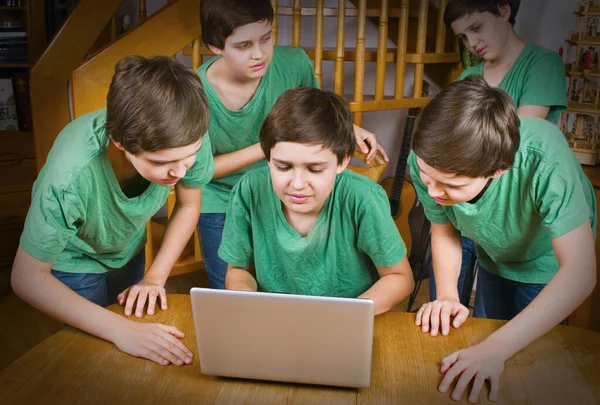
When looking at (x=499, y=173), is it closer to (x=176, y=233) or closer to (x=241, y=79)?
(x=241, y=79)

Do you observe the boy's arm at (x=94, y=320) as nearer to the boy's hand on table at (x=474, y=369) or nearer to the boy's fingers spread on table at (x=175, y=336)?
the boy's fingers spread on table at (x=175, y=336)

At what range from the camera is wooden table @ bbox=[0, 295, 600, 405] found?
91cm

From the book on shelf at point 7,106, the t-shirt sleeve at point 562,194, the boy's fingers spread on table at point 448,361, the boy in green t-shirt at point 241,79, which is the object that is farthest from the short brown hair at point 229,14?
the book on shelf at point 7,106

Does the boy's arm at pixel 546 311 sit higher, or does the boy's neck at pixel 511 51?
the boy's neck at pixel 511 51

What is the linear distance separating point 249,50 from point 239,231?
0.34 meters

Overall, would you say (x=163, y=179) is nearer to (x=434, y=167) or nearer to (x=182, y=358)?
(x=182, y=358)

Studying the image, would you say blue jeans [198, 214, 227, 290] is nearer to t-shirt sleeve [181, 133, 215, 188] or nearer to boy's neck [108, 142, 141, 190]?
t-shirt sleeve [181, 133, 215, 188]

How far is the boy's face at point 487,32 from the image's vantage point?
1.21m

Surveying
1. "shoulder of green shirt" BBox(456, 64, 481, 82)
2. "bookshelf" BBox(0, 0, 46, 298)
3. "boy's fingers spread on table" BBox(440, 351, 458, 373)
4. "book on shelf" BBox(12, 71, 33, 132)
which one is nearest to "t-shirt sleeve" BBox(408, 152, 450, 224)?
"shoulder of green shirt" BBox(456, 64, 481, 82)

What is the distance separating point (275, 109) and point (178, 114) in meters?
0.16

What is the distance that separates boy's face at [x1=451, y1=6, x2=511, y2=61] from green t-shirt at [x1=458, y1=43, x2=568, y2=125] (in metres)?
0.04

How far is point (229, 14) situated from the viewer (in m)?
1.23

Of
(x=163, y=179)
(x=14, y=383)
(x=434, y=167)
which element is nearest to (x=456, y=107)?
(x=434, y=167)

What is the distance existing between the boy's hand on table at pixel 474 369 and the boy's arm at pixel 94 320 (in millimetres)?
382
